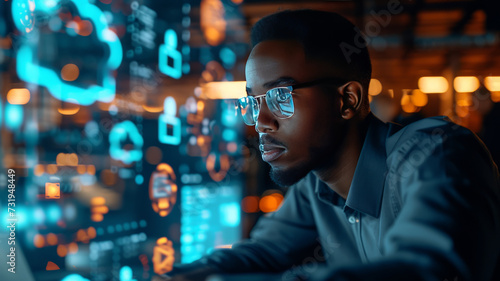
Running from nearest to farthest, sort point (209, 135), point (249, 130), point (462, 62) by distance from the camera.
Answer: point (209, 135)
point (249, 130)
point (462, 62)

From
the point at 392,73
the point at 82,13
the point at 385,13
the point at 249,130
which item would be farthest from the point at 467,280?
the point at 392,73

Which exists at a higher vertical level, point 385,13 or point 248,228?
point 385,13

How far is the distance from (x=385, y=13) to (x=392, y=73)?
1.92m

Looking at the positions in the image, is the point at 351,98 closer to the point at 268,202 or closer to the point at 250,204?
the point at 250,204

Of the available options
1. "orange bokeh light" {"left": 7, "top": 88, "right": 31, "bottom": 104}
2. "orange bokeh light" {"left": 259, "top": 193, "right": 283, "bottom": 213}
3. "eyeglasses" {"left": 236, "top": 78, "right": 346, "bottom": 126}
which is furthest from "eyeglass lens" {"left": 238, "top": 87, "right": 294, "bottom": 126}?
"orange bokeh light" {"left": 259, "top": 193, "right": 283, "bottom": 213}

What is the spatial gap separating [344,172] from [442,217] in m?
0.50

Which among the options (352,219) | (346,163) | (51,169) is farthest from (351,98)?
(51,169)

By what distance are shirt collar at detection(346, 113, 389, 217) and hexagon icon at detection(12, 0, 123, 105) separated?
1.01m

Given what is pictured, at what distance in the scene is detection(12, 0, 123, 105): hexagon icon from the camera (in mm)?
1289

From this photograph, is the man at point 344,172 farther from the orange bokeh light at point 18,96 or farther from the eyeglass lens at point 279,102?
the orange bokeh light at point 18,96

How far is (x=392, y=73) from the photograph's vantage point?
5.95 meters

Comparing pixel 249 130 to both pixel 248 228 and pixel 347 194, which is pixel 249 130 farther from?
pixel 347 194

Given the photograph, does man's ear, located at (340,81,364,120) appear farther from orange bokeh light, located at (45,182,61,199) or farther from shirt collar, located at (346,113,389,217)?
orange bokeh light, located at (45,182,61,199)

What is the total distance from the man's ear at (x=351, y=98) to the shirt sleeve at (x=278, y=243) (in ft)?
1.00
